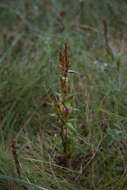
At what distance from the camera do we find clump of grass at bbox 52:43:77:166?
1139 mm

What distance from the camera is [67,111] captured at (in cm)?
122

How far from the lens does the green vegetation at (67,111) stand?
A: 126 cm

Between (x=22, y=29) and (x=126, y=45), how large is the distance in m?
1.28

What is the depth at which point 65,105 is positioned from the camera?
121 centimetres

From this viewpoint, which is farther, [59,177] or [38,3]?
[38,3]

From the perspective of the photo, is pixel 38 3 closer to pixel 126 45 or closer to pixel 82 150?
pixel 126 45

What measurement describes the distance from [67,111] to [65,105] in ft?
0.12

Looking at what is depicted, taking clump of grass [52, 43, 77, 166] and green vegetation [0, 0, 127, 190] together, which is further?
green vegetation [0, 0, 127, 190]

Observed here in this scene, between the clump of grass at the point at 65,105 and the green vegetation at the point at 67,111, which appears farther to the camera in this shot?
the green vegetation at the point at 67,111

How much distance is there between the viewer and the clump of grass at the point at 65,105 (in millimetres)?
1139

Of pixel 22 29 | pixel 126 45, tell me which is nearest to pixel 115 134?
pixel 126 45

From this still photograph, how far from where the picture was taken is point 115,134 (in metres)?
1.39

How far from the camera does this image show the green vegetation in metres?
1.26

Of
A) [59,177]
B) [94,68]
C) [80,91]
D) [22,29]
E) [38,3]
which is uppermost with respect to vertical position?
[38,3]
